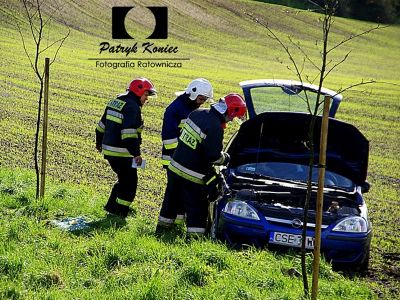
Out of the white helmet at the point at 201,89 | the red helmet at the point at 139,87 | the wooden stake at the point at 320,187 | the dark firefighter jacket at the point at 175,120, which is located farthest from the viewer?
the dark firefighter jacket at the point at 175,120

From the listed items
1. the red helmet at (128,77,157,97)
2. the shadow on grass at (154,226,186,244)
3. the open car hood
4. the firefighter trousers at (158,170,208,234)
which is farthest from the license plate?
the red helmet at (128,77,157,97)

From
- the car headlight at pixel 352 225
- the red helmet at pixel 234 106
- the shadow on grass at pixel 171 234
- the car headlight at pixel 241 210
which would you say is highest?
the red helmet at pixel 234 106

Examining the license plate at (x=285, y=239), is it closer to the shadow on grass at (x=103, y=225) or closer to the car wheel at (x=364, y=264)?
the car wheel at (x=364, y=264)

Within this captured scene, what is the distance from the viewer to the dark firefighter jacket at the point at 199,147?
7.07 m

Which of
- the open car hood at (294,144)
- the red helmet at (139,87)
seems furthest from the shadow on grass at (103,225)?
the open car hood at (294,144)

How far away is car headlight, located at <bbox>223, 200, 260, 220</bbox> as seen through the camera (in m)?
7.06

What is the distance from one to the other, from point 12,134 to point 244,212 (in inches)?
351

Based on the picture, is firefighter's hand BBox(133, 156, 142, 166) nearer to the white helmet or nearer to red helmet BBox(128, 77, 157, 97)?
red helmet BBox(128, 77, 157, 97)

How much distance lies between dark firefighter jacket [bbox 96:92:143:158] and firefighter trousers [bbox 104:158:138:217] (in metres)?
0.13

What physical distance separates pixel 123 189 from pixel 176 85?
813 inches

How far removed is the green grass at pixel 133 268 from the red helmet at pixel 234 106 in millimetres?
1442

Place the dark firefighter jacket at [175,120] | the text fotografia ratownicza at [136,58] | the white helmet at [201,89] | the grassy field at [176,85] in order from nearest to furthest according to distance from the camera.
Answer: the white helmet at [201,89], the dark firefighter jacket at [175,120], the grassy field at [176,85], the text fotografia ratownicza at [136,58]

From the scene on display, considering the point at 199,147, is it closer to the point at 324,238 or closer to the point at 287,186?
the point at 287,186

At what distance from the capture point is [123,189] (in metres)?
8.24
